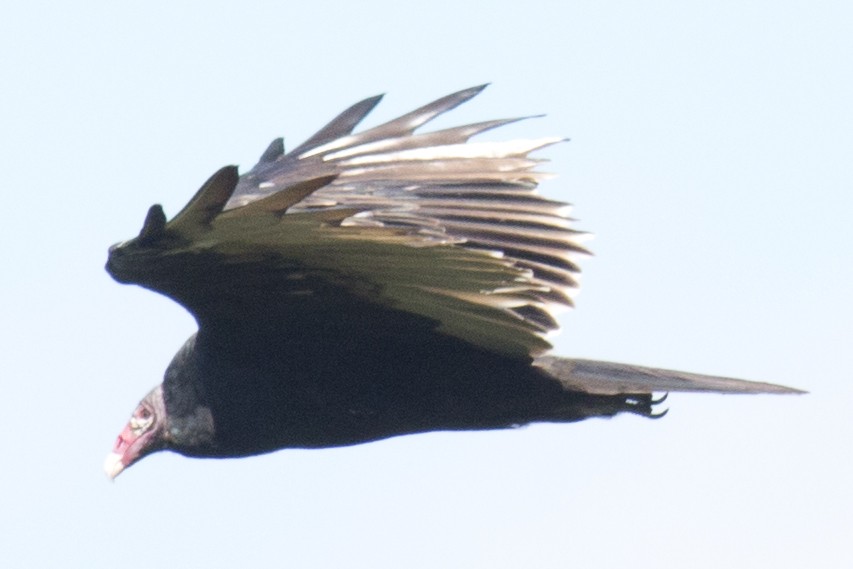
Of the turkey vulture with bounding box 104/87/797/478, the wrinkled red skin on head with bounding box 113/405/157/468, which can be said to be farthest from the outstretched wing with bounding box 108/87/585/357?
the wrinkled red skin on head with bounding box 113/405/157/468

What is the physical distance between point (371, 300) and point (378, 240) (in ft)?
1.41

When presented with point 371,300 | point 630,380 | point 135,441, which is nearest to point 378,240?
point 371,300

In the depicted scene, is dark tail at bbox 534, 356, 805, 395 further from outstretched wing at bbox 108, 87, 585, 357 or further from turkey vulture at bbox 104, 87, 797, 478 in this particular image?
outstretched wing at bbox 108, 87, 585, 357

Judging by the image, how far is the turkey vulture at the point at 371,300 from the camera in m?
4.50

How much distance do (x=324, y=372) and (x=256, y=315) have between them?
30cm

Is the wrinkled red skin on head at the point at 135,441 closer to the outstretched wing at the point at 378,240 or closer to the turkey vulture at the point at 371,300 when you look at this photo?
the turkey vulture at the point at 371,300

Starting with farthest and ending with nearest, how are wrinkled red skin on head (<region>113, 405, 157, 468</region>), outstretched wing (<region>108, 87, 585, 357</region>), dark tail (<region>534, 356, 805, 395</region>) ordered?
wrinkled red skin on head (<region>113, 405, 157, 468</region>) → dark tail (<region>534, 356, 805, 395</region>) → outstretched wing (<region>108, 87, 585, 357</region>)

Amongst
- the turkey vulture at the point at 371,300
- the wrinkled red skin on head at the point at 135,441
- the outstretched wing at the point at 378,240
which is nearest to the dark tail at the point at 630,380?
the turkey vulture at the point at 371,300

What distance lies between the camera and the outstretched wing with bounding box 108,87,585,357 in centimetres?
441

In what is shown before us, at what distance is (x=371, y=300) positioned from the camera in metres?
4.85

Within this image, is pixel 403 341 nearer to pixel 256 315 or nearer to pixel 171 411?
pixel 256 315

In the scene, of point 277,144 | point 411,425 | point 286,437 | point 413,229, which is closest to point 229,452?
point 286,437

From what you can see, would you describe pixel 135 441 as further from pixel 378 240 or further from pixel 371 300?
pixel 378 240

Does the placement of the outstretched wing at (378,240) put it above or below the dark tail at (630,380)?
above
